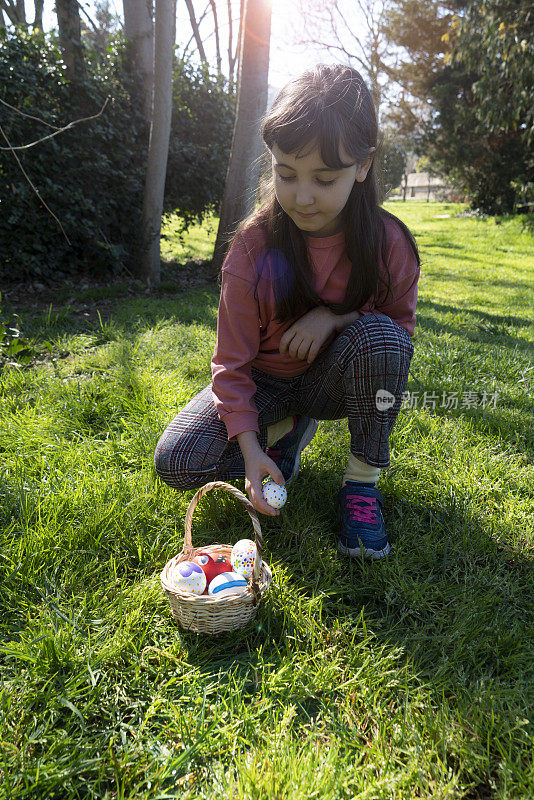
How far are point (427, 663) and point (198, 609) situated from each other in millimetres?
625

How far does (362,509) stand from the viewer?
183cm

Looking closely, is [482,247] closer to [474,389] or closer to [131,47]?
[131,47]

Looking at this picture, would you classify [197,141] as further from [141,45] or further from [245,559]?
[245,559]

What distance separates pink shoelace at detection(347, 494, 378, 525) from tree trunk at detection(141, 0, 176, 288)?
13.8ft

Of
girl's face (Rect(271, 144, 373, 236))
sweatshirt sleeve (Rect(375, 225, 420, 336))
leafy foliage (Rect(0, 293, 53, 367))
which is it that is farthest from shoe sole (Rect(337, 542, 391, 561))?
leafy foliage (Rect(0, 293, 53, 367))

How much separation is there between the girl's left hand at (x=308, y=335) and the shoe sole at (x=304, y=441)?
45cm

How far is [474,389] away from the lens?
9.82 feet

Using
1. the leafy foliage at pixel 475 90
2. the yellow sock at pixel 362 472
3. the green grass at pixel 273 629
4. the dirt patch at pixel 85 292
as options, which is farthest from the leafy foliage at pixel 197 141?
the leafy foliage at pixel 475 90

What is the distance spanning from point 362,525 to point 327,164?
44.4 inches

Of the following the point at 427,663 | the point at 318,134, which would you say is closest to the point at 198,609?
the point at 427,663

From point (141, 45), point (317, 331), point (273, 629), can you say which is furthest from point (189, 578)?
point (141, 45)

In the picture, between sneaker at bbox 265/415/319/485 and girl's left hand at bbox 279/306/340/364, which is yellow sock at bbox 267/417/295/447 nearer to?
sneaker at bbox 265/415/319/485

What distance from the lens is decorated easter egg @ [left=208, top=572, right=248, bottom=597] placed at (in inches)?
56.9

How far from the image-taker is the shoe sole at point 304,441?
211 cm
